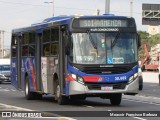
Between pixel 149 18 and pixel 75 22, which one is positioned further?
pixel 149 18

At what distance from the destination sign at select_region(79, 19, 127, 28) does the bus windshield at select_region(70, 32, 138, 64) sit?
0.33 meters

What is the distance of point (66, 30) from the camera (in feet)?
70.7

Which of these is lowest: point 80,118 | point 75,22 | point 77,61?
point 80,118

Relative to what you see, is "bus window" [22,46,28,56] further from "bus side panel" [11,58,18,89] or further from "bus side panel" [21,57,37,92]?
"bus side panel" [11,58,18,89]

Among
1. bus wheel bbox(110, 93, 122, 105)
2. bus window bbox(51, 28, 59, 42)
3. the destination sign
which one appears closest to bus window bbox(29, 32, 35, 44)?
bus window bbox(51, 28, 59, 42)

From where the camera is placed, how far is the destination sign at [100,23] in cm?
2155

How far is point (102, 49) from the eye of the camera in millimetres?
21203

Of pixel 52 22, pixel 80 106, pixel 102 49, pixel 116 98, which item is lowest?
pixel 80 106

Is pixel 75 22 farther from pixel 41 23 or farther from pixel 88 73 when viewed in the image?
pixel 41 23

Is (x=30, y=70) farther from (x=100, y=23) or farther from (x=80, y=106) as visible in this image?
(x=100, y=23)

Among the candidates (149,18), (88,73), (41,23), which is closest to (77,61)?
(88,73)

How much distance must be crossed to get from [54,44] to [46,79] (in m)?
1.89

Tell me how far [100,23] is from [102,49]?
105 cm

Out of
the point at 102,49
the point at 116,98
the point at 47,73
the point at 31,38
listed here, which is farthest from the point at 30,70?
the point at 102,49
